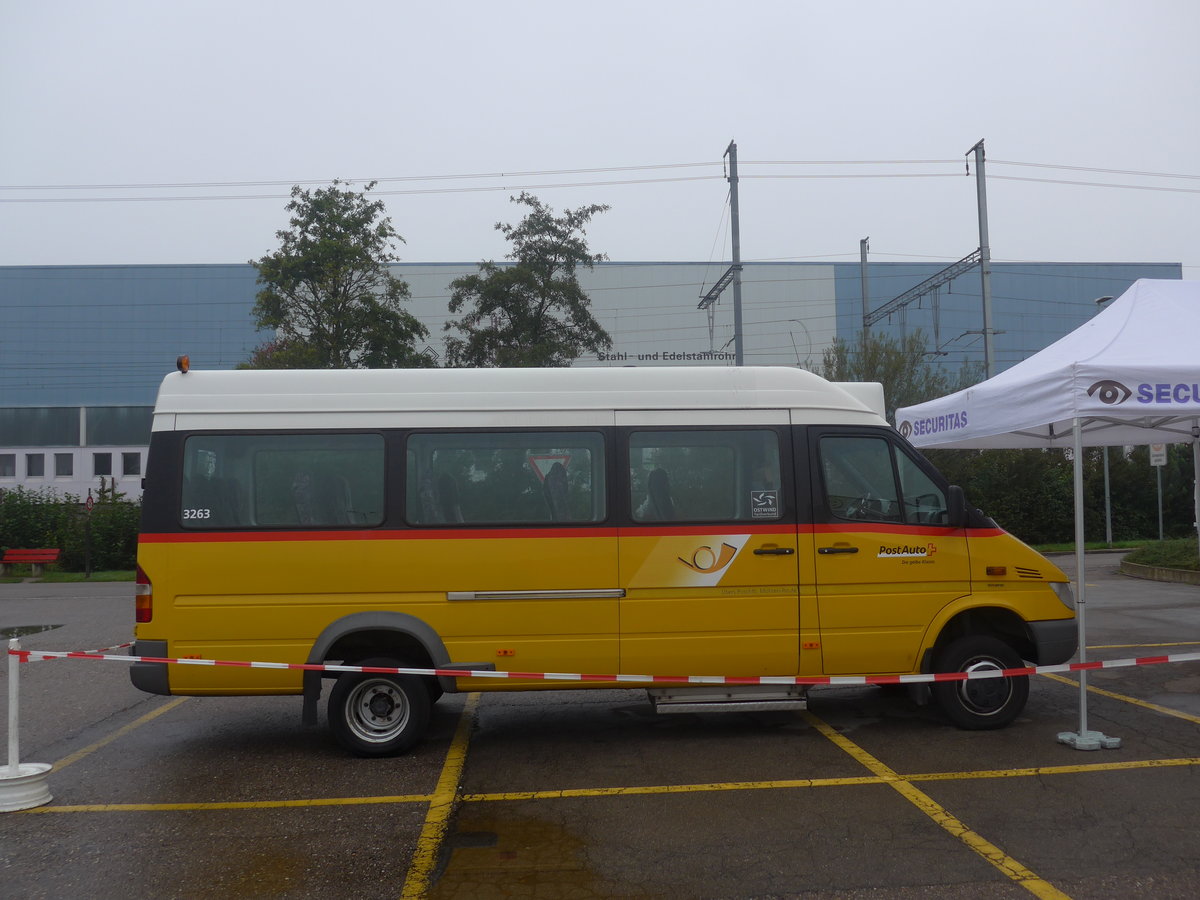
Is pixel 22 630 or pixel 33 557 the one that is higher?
pixel 33 557

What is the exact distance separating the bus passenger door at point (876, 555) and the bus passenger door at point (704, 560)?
0.26 meters

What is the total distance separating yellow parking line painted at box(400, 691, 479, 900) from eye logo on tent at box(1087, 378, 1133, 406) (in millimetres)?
5164

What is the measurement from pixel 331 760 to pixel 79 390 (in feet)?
185

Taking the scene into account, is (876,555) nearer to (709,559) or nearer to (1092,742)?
(709,559)

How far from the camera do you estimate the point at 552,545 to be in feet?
21.7

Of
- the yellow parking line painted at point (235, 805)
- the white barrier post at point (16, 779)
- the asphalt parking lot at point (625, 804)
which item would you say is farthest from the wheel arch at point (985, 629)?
the white barrier post at point (16, 779)

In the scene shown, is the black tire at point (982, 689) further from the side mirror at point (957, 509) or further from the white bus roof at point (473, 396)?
the white bus roof at point (473, 396)

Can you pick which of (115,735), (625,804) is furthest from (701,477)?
(115,735)

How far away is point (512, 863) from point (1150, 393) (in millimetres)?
5504

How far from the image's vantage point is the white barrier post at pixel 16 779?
5695 millimetres

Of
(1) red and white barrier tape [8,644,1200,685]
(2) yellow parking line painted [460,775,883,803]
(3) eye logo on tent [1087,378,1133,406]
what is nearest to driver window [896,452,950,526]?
(1) red and white barrier tape [8,644,1200,685]

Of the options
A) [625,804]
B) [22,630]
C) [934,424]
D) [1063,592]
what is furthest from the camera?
Result: [22,630]

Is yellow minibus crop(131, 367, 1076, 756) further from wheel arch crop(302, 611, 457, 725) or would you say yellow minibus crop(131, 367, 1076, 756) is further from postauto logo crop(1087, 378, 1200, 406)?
postauto logo crop(1087, 378, 1200, 406)

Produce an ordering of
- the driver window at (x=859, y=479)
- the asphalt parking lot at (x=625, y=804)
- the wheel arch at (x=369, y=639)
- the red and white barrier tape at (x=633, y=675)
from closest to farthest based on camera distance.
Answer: the asphalt parking lot at (x=625, y=804) → the red and white barrier tape at (x=633, y=675) → the wheel arch at (x=369, y=639) → the driver window at (x=859, y=479)
